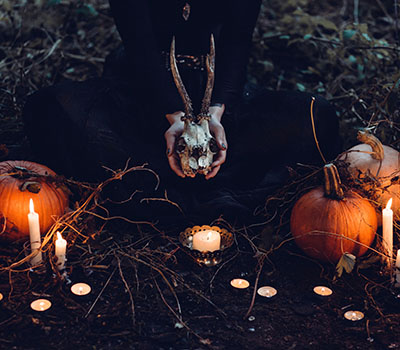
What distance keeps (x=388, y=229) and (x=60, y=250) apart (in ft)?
4.13

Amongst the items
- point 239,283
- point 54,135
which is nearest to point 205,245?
point 239,283

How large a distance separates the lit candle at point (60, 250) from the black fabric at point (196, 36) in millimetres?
816

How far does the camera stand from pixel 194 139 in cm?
226

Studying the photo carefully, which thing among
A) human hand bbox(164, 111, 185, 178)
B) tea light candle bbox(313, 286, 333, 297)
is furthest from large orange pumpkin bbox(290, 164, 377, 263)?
human hand bbox(164, 111, 185, 178)

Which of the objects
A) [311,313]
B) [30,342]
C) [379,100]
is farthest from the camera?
[379,100]

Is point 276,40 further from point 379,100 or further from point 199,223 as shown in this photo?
point 199,223

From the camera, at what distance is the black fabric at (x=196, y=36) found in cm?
256

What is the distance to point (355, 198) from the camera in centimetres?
228

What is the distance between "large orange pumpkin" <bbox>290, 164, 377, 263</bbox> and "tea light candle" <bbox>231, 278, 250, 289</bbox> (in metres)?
0.33

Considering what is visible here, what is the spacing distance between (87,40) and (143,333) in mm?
3107

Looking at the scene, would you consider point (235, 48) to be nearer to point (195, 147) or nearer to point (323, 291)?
point (195, 147)

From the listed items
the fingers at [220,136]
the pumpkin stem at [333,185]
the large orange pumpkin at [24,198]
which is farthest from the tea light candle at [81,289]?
the pumpkin stem at [333,185]

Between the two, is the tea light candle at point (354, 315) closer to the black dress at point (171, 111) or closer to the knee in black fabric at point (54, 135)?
the black dress at point (171, 111)

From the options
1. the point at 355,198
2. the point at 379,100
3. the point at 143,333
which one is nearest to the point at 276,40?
the point at 379,100
